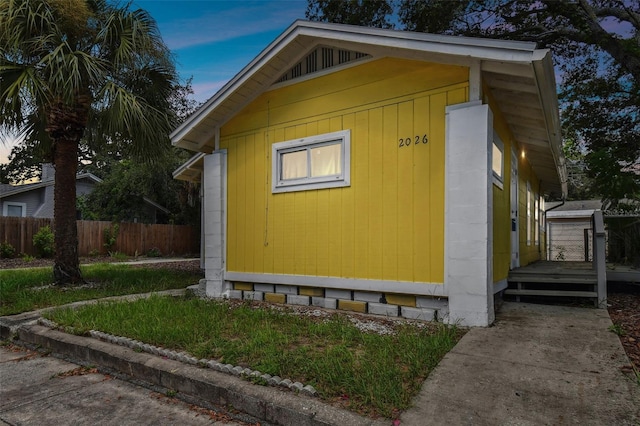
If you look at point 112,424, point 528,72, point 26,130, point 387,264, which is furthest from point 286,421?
point 26,130

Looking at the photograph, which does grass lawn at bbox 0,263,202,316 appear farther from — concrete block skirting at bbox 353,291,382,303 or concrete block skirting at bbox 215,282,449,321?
concrete block skirting at bbox 353,291,382,303

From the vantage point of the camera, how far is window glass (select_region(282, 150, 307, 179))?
5.73m

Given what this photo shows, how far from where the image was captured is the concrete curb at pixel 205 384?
7.73 ft

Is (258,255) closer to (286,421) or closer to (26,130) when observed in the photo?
(286,421)

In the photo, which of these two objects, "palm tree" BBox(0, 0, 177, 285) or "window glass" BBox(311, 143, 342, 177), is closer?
"window glass" BBox(311, 143, 342, 177)

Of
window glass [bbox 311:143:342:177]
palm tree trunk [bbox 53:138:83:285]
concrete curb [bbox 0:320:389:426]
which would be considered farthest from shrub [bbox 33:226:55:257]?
window glass [bbox 311:143:342:177]

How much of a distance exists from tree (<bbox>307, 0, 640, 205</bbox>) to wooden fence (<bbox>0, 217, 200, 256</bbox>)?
12.6 meters

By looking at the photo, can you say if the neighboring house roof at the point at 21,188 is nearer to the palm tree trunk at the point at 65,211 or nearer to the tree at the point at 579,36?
the palm tree trunk at the point at 65,211

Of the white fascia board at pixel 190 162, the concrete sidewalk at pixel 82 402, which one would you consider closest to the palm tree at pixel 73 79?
the white fascia board at pixel 190 162

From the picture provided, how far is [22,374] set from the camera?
356cm

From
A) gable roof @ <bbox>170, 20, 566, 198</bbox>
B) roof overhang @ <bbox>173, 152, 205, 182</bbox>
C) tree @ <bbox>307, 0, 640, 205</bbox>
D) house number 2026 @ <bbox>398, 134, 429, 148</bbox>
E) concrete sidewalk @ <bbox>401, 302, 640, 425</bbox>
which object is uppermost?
tree @ <bbox>307, 0, 640, 205</bbox>

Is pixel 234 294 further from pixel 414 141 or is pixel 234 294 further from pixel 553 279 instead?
pixel 553 279

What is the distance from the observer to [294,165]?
583cm

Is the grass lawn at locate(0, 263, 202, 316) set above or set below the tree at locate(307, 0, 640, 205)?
below
